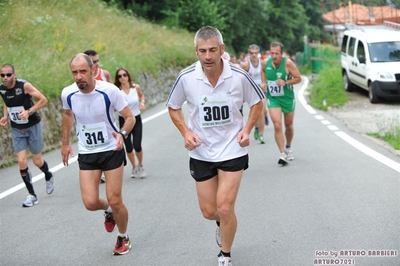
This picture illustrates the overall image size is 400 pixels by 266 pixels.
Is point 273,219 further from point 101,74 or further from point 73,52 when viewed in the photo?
point 73,52

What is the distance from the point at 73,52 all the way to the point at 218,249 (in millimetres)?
16920

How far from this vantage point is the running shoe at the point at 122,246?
6705 millimetres

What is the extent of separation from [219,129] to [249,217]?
225 cm

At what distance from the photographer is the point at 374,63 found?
68.1ft

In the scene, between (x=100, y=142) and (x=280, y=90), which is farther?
(x=280, y=90)

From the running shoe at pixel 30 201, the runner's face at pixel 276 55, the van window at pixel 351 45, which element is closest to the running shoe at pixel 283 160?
the runner's face at pixel 276 55

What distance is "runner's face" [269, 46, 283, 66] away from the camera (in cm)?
1145

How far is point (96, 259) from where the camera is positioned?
6.57 meters

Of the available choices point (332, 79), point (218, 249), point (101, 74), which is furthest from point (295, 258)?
point (332, 79)

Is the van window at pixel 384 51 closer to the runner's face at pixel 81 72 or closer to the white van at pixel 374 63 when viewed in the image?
the white van at pixel 374 63

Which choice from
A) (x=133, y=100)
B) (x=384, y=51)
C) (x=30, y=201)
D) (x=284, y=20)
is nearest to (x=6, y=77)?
(x=30, y=201)

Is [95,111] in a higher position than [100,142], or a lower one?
higher

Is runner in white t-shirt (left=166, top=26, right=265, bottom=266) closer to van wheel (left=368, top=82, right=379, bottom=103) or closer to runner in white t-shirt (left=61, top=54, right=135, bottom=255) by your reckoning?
runner in white t-shirt (left=61, top=54, right=135, bottom=255)

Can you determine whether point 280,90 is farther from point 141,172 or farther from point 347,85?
point 347,85
